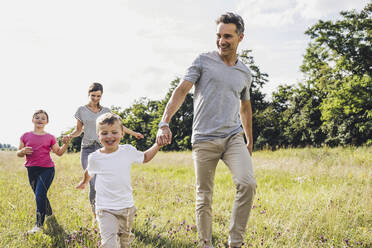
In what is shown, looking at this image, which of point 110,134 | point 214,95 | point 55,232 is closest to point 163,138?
point 110,134

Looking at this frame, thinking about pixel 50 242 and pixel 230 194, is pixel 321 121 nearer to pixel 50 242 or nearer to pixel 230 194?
pixel 230 194

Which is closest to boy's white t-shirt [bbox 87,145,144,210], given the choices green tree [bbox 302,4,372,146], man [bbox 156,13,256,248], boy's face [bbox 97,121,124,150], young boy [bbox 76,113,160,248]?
young boy [bbox 76,113,160,248]

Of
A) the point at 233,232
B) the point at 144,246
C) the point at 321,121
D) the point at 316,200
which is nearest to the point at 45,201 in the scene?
the point at 144,246

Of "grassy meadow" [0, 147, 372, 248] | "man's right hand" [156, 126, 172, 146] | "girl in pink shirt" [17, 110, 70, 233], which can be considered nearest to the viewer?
"man's right hand" [156, 126, 172, 146]

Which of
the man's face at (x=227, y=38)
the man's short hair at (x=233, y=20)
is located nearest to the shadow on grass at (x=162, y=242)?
the man's face at (x=227, y=38)

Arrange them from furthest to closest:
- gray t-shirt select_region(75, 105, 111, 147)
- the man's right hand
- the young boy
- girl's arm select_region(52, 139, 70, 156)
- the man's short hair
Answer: gray t-shirt select_region(75, 105, 111, 147)
girl's arm select_region(52, 139, 70, 156)
the man's short hair
the man's right hand
the young boy

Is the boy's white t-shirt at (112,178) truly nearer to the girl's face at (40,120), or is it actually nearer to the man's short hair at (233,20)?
the man's short hair at (233,20)

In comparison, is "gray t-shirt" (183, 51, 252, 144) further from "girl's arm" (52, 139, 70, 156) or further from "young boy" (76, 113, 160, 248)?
"girl's arm" (52, 139, 70, 156)

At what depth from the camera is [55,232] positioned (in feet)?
13.2

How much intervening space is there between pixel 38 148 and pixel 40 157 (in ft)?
0.44

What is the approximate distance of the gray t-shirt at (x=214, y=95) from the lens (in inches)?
131

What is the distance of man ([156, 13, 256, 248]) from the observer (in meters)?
3.25

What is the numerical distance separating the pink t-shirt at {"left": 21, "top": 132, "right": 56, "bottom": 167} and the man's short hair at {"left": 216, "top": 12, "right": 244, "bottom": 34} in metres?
2.99

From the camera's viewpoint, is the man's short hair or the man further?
the man's short hair
